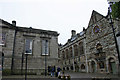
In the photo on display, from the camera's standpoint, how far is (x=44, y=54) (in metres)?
18.2

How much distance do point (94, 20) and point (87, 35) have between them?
4340mm

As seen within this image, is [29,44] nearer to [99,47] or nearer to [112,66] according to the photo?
[99,47]

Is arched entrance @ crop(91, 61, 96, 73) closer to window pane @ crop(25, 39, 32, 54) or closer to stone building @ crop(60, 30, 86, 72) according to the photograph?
stone building @ crop(60, 30, 86, 72)

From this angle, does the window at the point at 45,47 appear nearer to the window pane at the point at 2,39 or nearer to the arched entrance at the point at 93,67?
the window pane at the point at 2,39

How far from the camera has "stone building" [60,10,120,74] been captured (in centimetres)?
1925

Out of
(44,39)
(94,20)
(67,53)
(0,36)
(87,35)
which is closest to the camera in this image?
(0,36)

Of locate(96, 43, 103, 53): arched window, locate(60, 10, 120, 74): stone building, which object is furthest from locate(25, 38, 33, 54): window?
locate(96, 43, 103, 53): arched window

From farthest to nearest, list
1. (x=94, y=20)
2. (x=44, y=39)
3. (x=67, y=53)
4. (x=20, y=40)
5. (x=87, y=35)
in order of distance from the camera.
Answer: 1. (x=67, y=53)
2. (x=87, y=35)
3. (x=94, y=20)
4. (x=44, y=39)
5. (x=20, y=40)

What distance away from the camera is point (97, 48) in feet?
74.7

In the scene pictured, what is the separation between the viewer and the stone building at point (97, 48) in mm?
19253

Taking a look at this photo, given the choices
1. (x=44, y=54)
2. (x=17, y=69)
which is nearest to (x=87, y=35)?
(x=44, y=54)

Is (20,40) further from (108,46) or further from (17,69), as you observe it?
(108,46)

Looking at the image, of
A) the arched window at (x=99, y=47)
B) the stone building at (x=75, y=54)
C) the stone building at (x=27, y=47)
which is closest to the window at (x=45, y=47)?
the stone building at (x=27, y=47)

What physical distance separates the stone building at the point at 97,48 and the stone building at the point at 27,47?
33.1 feet
